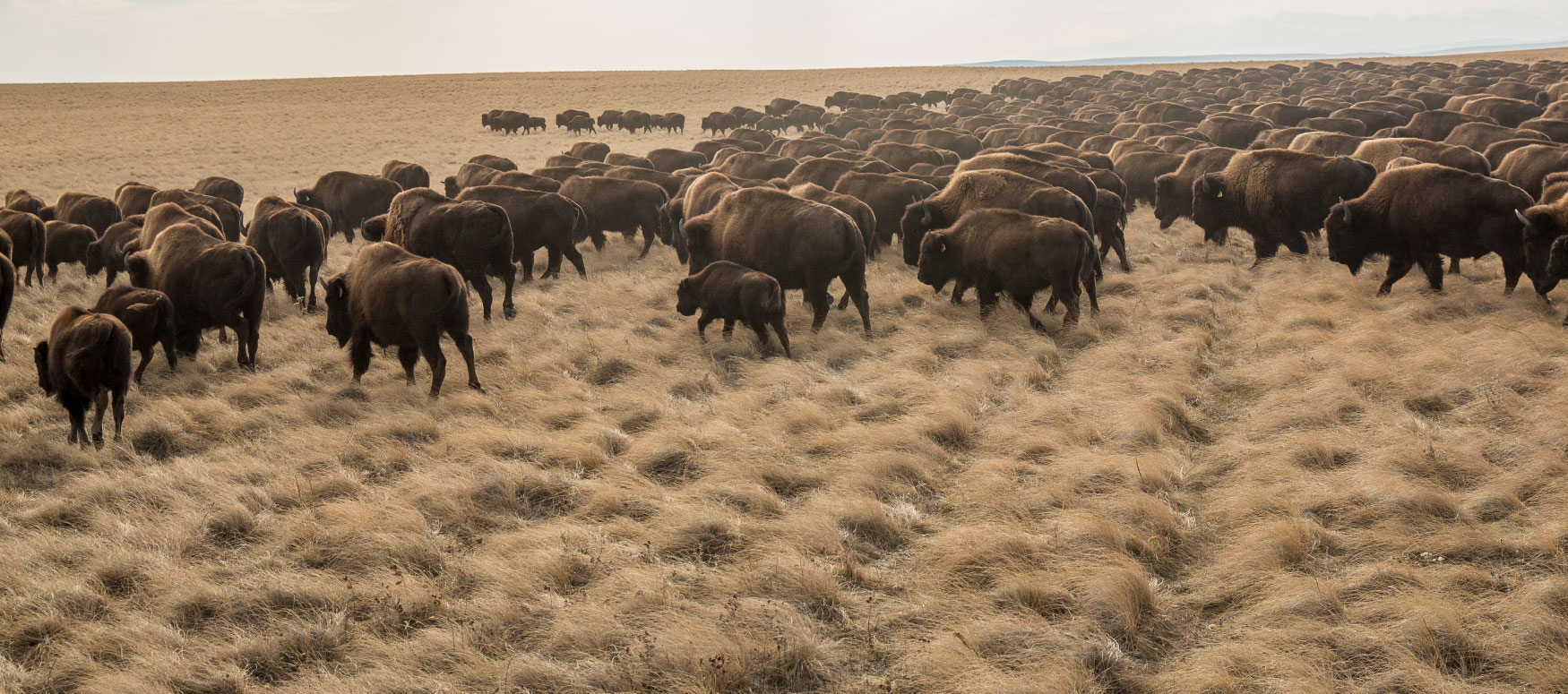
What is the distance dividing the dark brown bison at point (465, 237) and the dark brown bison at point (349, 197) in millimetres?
6087

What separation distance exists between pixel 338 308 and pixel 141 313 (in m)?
1.69

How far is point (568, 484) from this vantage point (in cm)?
675

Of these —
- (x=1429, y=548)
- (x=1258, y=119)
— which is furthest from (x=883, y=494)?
(x=1258, y=119)

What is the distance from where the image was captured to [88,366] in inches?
279

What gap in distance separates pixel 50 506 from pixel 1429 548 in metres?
8.84

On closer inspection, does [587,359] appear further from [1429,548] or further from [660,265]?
[1429,548]

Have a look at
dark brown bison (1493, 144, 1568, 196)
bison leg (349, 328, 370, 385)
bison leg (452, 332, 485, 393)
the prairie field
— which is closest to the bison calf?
the prairie field

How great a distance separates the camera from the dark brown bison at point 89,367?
7102 millimetres

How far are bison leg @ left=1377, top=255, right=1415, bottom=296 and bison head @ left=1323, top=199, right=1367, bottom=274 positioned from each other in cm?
46

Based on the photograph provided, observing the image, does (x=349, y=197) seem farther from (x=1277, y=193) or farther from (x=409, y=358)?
(x=1277, y=193)

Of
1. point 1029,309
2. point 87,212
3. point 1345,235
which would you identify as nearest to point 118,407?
point 1029,309

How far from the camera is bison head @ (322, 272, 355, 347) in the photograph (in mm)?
9328

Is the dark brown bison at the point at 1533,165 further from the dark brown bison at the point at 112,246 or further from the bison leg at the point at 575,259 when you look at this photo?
the dark brown bison at the point at 112,246

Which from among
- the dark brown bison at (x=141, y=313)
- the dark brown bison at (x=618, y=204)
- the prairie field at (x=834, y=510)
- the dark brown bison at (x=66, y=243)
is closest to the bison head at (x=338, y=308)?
the prairie field at (x=834, y=510)
